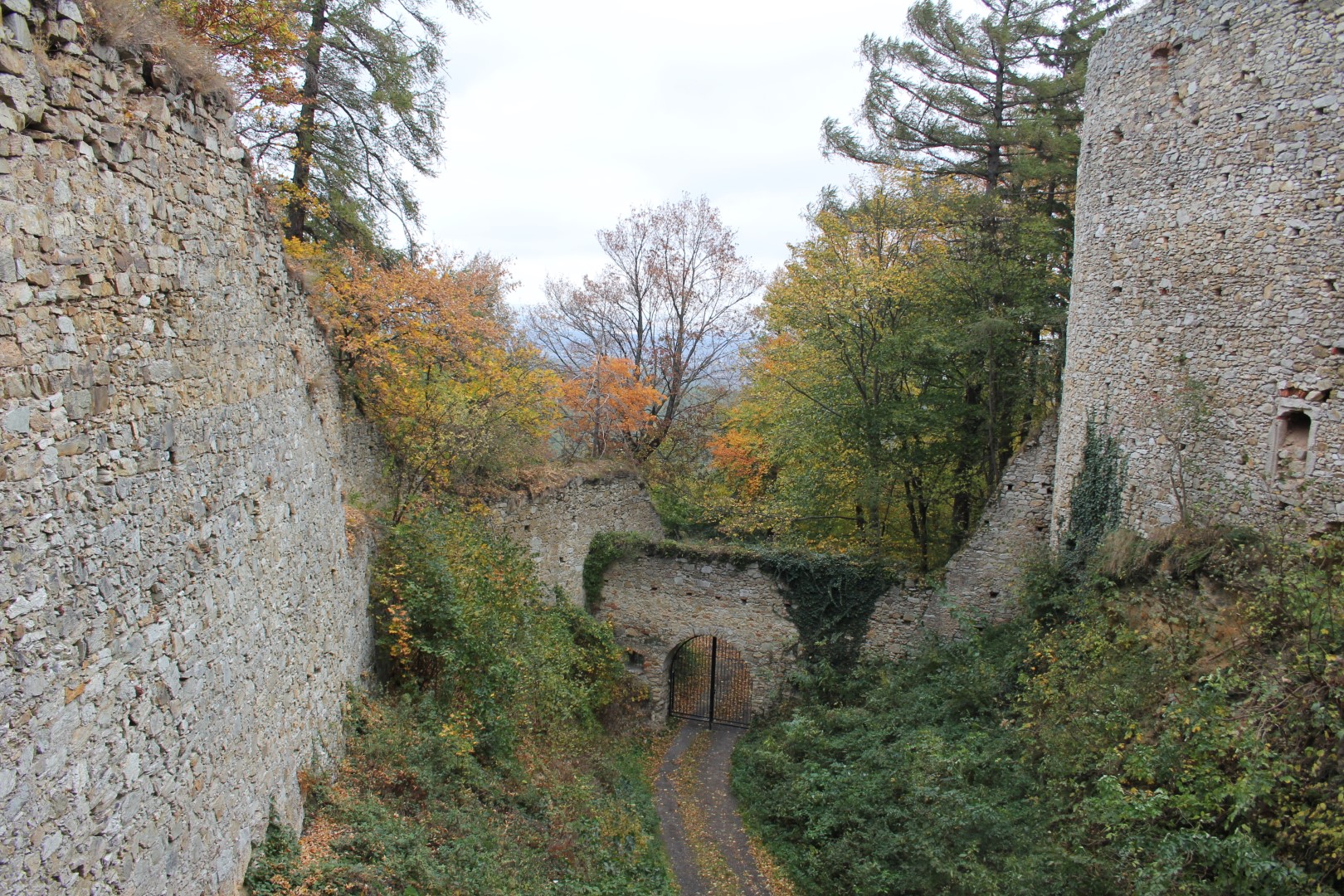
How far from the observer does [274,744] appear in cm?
575

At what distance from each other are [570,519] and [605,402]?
5.38 meters

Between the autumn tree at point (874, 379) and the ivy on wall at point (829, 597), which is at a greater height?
the autumn tree at point (874, 379)

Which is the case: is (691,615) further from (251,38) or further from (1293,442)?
(251,38)

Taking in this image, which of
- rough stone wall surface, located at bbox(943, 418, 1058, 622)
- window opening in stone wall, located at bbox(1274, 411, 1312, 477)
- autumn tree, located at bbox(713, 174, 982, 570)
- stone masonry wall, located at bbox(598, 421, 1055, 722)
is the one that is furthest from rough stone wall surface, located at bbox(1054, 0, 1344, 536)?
autumn tree, located at bbox(713, 174, 982, 570)

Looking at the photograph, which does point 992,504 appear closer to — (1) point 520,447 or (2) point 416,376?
(1) point 520,447

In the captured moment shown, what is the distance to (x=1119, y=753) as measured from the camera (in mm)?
7062

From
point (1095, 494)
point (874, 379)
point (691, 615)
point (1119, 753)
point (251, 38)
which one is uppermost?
point (251, 38)

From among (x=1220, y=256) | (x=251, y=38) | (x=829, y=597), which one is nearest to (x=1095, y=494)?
(x=1220, y=256)

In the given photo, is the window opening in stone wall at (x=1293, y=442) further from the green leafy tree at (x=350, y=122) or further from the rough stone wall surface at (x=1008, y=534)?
the green leafy tree at (x=350, y=122)

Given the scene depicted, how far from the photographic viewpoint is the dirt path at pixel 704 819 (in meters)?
10.4

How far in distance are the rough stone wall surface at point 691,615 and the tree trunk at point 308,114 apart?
27.5 ft

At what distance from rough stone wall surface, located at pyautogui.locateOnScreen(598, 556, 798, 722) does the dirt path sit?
1.08 metres

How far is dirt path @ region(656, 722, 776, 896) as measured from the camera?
10.4m

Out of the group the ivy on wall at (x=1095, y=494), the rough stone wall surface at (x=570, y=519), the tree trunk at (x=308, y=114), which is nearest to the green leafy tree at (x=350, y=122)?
the tree trunk at (x=308, y=114)
